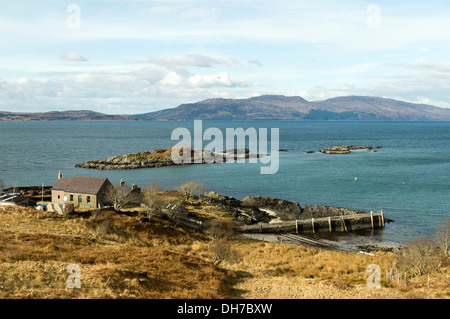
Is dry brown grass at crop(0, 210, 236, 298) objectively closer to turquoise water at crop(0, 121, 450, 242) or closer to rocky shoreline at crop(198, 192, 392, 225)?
rocky shoreline at crop(198, 192, 392, 225)

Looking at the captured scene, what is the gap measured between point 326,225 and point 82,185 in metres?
34.6

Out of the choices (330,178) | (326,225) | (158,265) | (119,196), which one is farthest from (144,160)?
(158,265)

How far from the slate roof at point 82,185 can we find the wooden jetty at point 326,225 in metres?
20.3

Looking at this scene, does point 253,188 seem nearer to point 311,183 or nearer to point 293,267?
point 311,183

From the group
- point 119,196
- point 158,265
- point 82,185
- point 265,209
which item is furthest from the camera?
point 265,209

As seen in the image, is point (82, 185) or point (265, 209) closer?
point (82, 185)

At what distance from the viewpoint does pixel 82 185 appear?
51750mm

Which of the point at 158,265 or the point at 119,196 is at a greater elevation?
the point at 119,196

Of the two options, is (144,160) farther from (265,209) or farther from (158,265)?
(158,265)

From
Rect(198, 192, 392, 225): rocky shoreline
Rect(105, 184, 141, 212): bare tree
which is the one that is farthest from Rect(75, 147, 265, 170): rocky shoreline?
Rect(105, 184, 141, 212): bare tree

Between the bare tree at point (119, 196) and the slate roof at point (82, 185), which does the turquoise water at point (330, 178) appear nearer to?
the bare tree at point (119, 196)

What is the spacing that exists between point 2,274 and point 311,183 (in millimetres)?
68446
